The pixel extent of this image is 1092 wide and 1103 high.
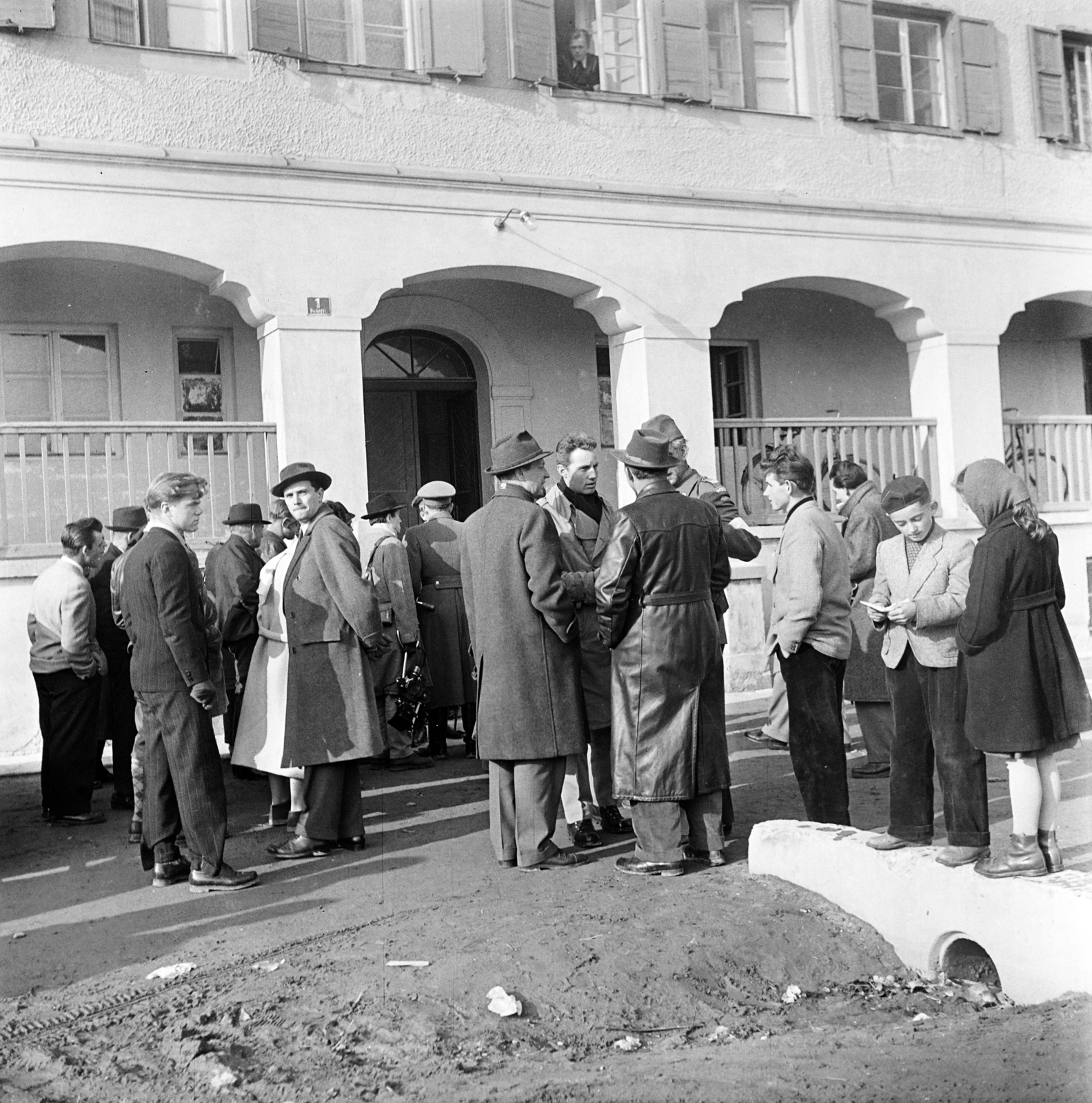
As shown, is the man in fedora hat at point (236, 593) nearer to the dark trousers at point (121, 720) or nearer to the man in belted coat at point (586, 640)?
the dark trousers at point (121, 720)

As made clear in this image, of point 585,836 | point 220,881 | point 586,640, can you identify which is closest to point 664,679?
point 586,640

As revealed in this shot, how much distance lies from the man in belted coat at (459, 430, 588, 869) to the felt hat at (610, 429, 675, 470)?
1.55ft

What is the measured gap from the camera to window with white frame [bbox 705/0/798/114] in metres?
13.4

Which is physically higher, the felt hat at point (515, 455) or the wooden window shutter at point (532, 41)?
the wooden window shutter at point (532, 41)

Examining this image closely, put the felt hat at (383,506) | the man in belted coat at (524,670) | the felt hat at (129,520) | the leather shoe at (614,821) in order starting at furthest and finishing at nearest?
the felt hat at (383,506) → the felt hat at (129,520) → the leather shoe at (614,821) → the man in belted coat at (524,670)

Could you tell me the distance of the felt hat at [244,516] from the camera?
8.98 meters

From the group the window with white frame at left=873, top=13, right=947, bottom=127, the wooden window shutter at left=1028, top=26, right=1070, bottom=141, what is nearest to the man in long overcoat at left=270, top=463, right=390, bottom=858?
the window with white frame at left=873, top=13, right=947, bottom=127

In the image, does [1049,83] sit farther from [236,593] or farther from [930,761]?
[930,761]

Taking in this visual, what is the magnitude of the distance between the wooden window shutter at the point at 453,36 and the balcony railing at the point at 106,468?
370 centimetres

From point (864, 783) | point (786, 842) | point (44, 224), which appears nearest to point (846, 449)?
point (864, 783)

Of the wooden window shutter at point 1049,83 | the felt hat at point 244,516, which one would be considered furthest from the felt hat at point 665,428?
the wooden window shutter at point 1049,83

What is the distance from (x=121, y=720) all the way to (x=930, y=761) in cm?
512

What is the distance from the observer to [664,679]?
20.0ft

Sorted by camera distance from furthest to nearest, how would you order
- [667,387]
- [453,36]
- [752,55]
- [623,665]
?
[752,55] < [667,387] < [453,36] < [623,665]
